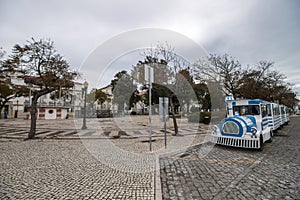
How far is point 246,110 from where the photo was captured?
7598 millimetres

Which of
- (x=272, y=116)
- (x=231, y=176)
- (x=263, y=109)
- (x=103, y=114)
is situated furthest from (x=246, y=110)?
(x=103, y=114)

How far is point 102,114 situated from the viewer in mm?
30875

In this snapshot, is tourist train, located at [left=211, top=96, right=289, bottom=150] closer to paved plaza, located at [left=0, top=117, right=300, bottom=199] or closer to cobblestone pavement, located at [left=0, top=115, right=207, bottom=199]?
paved plaza, located at [left=0, top=117, right=300, bottom=199]

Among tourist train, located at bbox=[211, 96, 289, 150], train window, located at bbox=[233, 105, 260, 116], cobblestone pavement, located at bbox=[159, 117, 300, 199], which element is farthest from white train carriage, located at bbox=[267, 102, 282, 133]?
cobblestone pavement, located at bbox=[159, 117, 300, 199]

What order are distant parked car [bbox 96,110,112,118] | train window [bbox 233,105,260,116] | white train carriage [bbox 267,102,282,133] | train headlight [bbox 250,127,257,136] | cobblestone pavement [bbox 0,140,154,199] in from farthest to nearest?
distant parked car [bbox 96,110,112,118], white train carriage [bbox 267,102,282,133], train window [bbox 233,105,260,116], train headlight [bbox 250,127,257,136], cobblestone pavement [bbox 0,140,154,199]

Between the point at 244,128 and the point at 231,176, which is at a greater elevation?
the point at 244,128

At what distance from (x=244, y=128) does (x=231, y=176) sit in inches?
116

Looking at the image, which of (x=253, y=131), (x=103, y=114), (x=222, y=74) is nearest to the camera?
(x=253, y=131)

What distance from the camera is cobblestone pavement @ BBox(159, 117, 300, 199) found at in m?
3.01

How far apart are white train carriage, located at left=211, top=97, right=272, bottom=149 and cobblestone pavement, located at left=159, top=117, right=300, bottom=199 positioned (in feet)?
1.82

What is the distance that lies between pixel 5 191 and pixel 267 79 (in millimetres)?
24313

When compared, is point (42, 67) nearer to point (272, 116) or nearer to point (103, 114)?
point (272, 116)

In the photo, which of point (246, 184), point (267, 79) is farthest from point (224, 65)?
point (246, 184)

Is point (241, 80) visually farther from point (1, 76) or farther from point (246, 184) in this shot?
point (1, 76)
